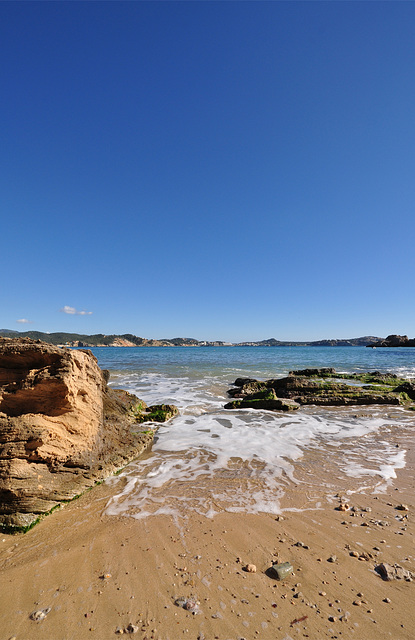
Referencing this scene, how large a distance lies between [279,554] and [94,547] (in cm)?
219

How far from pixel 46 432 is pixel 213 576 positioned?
3215 mm

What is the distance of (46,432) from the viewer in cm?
462

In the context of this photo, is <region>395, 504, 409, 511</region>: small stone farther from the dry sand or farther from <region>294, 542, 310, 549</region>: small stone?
<region>294, 542, 310, 549</region>: small stone

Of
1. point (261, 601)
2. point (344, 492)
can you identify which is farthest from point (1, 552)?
point (344, 492)

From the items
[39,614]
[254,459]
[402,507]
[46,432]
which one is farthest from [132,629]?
[254,459]

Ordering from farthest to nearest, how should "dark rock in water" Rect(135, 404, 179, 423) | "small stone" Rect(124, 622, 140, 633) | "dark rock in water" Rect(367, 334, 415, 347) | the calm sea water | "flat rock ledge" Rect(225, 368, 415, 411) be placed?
"dark rock in water" Rect(367, 334, 415, 347)
"flat rock ledge" Rect(225, 368, 415, 411)
"dark rock in water" Rect(135, 404, 179, 423)
the calm sea water
"small stone" Rect(124, 622, 140, 633)

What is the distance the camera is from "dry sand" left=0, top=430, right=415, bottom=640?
2.45 meters

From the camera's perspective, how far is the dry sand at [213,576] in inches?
96.6

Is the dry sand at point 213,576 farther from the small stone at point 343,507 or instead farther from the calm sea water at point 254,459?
the calm sea water at point 254,459

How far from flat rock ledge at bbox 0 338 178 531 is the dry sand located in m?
0.38

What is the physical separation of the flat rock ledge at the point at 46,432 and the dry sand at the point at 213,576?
38 centimetres

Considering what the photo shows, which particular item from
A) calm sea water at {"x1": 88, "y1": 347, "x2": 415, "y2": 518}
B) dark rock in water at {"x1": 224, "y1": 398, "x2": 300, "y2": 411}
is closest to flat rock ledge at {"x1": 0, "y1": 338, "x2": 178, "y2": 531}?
calm sea water at {"x1": 88, "y1": 347, "x2": 415, "y2": 518}

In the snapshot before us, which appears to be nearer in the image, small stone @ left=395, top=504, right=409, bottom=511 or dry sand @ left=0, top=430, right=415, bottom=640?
dry sand @ left=0, top=430, right=415, bottom=640

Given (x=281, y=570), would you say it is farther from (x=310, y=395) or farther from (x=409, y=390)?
(x=409, y=390)
